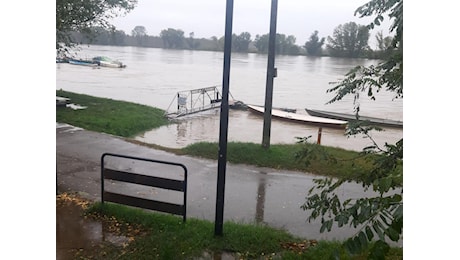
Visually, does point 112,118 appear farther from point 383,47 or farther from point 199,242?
point 383,47

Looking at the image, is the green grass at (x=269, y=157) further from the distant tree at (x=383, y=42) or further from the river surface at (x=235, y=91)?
the distant tree at (x=383, y=42)

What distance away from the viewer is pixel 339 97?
258cm

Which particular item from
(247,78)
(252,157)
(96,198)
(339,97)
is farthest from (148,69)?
(339,97)

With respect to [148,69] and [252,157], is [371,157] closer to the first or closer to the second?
[252,157]

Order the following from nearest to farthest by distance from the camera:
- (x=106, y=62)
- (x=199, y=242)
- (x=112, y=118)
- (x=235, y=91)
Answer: (x=199, y=242)
(x=112, y=118)
(x=235, y=91)
(x=106, y=62)

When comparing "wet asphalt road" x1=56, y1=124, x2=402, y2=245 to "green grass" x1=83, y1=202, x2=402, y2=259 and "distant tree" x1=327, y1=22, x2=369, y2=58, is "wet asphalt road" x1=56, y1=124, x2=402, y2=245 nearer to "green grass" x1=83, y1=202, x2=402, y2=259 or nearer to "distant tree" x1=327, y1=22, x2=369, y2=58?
"green grass" x1=83, y1=202, x2=402, y2=259

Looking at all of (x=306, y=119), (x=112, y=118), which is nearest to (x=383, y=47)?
(x=112, y=118)

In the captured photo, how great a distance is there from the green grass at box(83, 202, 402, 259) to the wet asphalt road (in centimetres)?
52

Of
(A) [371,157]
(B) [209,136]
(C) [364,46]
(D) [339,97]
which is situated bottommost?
(B) [209,136]

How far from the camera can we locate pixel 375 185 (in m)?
1.69

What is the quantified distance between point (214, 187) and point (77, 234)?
2586mm

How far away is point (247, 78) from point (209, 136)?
22360 mm

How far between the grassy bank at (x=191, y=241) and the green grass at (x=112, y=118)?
688 centimetres

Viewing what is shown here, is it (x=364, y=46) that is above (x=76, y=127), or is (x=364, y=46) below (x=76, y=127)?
above
